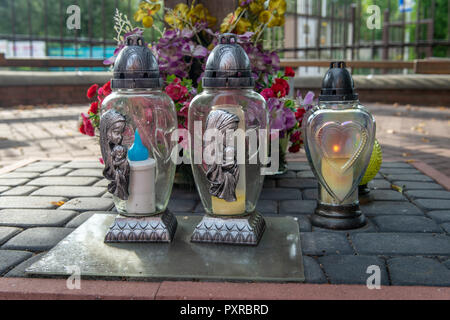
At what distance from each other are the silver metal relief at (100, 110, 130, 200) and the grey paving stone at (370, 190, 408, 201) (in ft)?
5.53

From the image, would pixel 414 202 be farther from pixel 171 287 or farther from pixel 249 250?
pixel 171 287

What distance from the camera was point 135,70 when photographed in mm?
2070

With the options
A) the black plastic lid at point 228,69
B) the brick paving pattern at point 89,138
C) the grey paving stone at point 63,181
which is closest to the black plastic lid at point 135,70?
the black plastic lid at point 228,69

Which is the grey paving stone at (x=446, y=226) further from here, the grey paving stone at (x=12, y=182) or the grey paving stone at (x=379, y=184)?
the grey paving stone at (x=12, y=182)

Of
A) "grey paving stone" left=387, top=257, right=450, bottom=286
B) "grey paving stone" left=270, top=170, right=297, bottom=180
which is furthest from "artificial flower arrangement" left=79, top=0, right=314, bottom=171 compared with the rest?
"grey paving stone" left=387, top=257, right=450, bottom=286

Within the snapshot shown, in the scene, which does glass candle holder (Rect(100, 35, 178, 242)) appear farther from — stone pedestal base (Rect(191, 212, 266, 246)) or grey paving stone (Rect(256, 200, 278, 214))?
grey paving stone (Rect(256, 200, 278, 214))

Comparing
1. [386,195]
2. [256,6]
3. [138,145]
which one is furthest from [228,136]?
[256,6]

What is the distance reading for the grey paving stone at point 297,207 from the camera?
2809 millimetres

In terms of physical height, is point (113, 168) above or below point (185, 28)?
below

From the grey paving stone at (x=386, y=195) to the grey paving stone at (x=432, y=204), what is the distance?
0.38ft

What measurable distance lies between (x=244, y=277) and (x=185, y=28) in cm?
199

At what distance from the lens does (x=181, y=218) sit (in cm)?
261

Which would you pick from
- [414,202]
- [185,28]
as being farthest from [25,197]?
[414,202]
